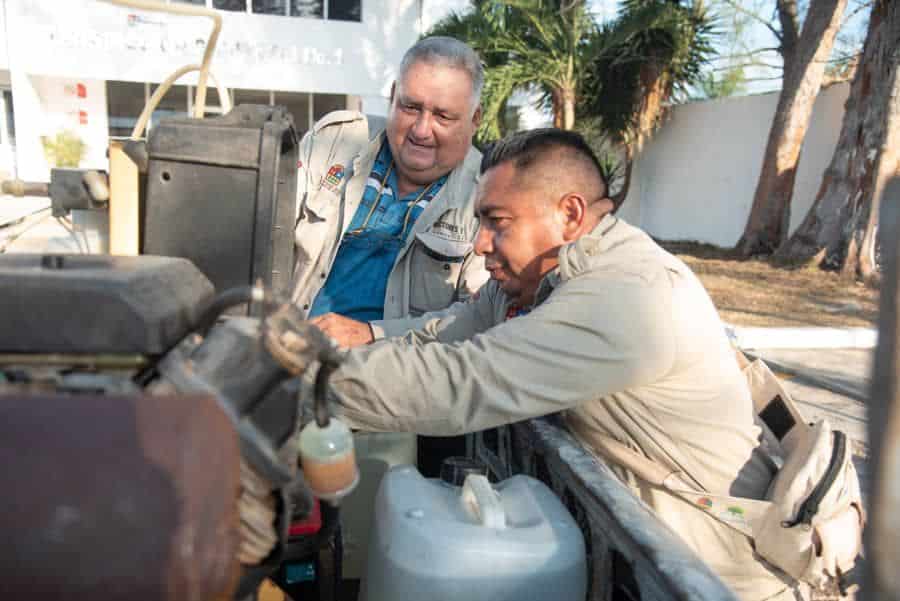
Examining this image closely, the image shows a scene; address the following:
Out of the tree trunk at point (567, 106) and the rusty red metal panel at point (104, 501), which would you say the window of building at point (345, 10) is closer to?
the tree trunk at point (567, 106)

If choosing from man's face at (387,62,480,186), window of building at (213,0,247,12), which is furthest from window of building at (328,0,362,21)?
man's face at (387,62,480,186)

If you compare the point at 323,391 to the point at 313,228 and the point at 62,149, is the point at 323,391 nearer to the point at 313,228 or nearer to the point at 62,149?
the point at 313,228

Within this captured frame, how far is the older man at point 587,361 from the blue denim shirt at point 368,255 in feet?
2.40

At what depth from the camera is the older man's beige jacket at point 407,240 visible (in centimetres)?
231

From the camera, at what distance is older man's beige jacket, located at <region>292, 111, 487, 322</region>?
2.31m

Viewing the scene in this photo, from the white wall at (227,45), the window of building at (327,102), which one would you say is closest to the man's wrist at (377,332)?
the white wall at (227,45)

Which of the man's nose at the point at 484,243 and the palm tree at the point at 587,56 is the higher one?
the palm tree at the point at 587,56

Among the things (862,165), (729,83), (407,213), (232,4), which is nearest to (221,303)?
(407,213)

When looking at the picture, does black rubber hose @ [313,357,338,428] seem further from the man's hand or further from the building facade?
the building facade

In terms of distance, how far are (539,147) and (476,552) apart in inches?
37.6

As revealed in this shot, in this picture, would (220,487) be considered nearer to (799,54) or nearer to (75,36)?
(799,54)

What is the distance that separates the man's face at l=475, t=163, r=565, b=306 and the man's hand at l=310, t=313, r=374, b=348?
37 centimetres

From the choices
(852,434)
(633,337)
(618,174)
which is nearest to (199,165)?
(633,337)

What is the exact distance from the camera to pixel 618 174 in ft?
44.9
